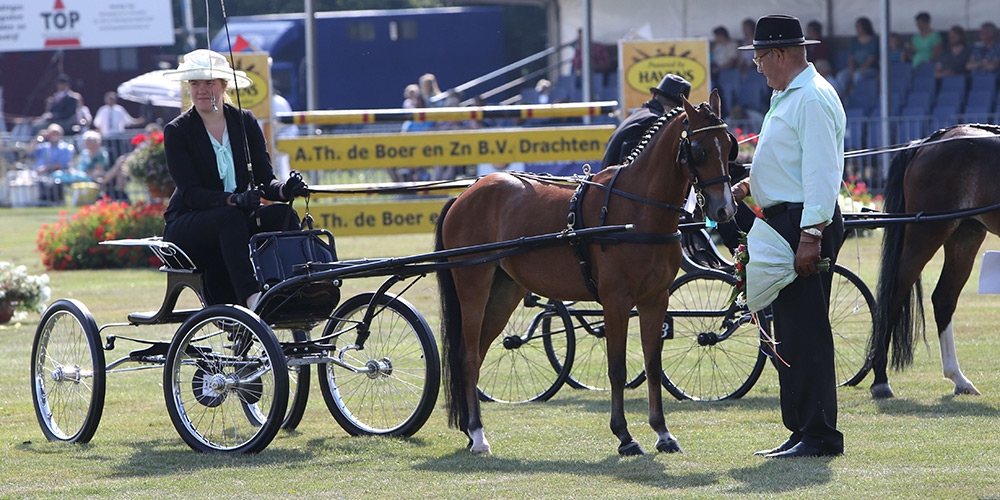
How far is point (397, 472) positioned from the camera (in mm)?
6461

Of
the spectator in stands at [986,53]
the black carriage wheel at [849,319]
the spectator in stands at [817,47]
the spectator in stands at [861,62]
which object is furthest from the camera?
the spectator in stands at [861,62]

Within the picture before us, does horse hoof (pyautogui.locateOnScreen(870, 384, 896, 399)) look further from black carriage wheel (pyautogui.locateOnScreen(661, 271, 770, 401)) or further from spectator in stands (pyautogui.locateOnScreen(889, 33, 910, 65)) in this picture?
spectator in stands (pyautogui.locateOnScreen(889, 33, 910, 65))

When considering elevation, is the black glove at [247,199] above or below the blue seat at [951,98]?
below

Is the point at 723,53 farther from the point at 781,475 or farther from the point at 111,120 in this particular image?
the point at 781,475

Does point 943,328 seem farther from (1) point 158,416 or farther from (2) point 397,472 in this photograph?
(1) point 158,416

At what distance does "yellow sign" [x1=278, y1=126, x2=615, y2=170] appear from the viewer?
15953 mm

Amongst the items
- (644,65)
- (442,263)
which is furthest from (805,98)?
(644,65)

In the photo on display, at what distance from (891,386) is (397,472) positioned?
3699 mm

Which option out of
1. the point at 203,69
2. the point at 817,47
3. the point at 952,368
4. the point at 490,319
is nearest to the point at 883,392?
the point at 952,368

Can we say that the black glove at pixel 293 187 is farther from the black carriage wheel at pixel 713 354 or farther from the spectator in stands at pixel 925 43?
the spectator in stands at pixel 925 43

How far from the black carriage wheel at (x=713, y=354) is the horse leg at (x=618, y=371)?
1299 mm

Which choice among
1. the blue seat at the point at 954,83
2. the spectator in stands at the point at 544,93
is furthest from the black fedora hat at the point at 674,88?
the spectator in stands at the point at 544,93

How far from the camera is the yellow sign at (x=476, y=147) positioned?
1595cm

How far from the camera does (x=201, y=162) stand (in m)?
7.47
